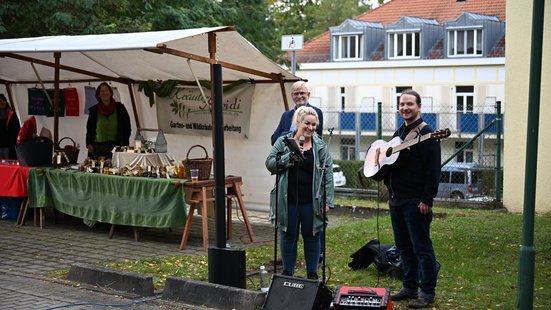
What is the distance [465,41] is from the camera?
44.7 metres

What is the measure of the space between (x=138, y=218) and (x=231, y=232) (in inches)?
48.4

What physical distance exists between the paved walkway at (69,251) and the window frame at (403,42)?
113 feet

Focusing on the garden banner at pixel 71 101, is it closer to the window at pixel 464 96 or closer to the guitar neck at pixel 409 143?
the guitar neck at pixel 409 143

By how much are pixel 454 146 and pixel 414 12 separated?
66.9 feet

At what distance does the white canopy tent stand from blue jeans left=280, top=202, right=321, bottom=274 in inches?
86.1

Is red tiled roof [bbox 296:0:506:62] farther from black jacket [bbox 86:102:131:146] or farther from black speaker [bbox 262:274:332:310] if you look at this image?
black speaker [bbox 262:274:332:310]

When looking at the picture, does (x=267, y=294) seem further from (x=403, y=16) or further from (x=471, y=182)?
(x=403, y=16)

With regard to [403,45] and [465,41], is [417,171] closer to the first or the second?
[465,41]

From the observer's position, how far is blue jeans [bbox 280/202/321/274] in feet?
24.9

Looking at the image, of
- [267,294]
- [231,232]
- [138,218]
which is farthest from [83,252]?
[267,294]

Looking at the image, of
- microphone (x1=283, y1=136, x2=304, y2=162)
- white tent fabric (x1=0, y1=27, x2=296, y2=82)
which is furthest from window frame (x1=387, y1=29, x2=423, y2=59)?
microphone (x1=283, y1=136, x2=304, y2=162)

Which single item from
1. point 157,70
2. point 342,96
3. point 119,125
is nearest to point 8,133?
point 119,125

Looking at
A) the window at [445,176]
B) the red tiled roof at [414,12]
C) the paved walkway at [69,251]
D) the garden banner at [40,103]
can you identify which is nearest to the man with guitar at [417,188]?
the paved walkway at [69,251]

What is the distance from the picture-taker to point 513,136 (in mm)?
14055
